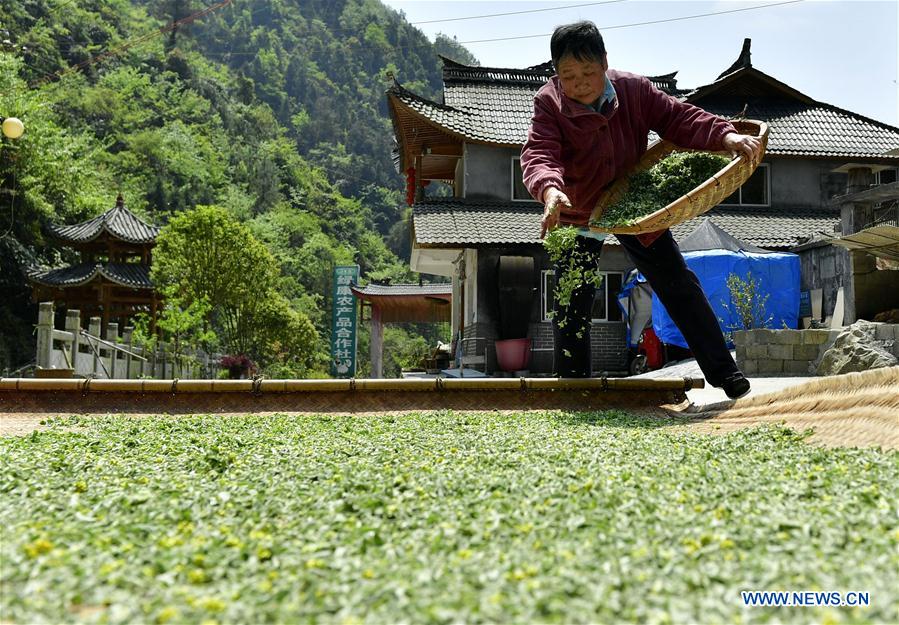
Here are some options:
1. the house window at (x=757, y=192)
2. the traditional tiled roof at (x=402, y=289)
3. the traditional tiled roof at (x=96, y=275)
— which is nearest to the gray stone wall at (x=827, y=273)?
the house window at (x=757, y=192)

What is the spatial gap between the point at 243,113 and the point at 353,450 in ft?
186

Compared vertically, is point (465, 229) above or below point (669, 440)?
above

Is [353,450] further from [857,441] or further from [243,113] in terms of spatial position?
[243,113]

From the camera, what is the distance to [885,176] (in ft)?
42.7

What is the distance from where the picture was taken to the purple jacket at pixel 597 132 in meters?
3.73

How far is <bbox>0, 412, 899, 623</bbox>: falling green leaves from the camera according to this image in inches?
48.3

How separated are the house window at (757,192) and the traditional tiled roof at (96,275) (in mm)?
13614

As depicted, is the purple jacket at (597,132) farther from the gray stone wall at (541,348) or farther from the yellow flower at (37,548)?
the gray stone wall at (541,348)

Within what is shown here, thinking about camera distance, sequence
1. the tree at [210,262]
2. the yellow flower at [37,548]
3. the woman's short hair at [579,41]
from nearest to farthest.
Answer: the yellow flower at [37,548] → the woman's short hair at [579,41] → the tree at [210,262]

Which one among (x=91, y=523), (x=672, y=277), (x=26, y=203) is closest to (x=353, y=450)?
(x=91, y=523)

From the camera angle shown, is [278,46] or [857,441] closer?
[857,441]

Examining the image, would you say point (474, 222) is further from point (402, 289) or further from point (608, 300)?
point (402, 289)

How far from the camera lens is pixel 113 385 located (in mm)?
4176

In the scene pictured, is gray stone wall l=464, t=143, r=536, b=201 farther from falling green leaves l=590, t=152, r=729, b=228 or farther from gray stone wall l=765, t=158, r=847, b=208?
falling green leaves l=590, t=152, r=729, b=228
